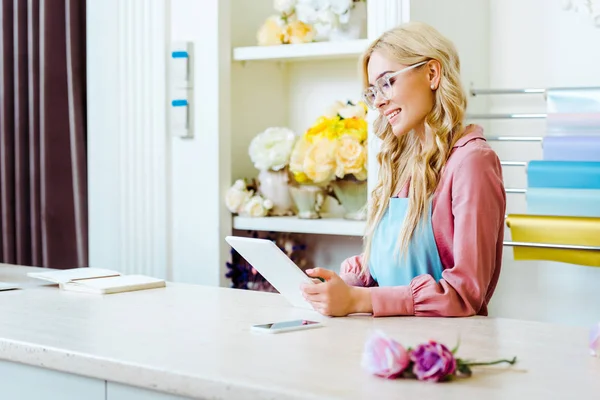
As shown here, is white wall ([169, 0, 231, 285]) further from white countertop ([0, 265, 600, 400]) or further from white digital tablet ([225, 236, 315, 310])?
white digital tablet ([225, 236, 315, 310])

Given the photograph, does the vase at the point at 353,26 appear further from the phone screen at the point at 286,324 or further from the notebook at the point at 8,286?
the phone screen at the point at 286,324

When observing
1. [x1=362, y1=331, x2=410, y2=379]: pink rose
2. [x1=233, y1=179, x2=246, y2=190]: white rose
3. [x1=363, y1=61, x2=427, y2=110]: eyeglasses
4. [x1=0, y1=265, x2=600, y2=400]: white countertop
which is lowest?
[x1=0, y1=265, x2=600, y2=400]: white countertop

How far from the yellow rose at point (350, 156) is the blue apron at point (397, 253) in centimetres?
74

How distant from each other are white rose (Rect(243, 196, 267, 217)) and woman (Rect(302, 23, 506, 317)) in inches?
35.9

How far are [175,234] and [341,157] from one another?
0.71 m

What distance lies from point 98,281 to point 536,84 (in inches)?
60.2

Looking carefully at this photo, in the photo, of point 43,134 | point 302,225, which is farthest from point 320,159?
point 43,134

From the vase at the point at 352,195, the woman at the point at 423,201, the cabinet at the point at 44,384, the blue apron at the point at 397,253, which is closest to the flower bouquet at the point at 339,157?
the vase at the point at 352,195

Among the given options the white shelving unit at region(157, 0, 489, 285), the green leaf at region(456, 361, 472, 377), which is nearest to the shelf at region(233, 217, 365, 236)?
the white shelving unit at region(157, 0, 489, 285)

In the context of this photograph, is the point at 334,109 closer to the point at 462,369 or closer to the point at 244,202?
the point at 244,202

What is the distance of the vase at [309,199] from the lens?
10.1ft

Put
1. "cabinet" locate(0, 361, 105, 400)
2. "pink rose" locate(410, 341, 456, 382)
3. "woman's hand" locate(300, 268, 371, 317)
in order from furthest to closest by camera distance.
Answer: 1. "woman's hand" locate(300, 268, 371, 317)
2. "cabinet" locate(0, 361, 105, 400)
3. "pink rose" locate(410, 341, 456, 382)

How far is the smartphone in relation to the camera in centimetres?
173

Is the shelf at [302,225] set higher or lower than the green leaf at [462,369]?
higher
